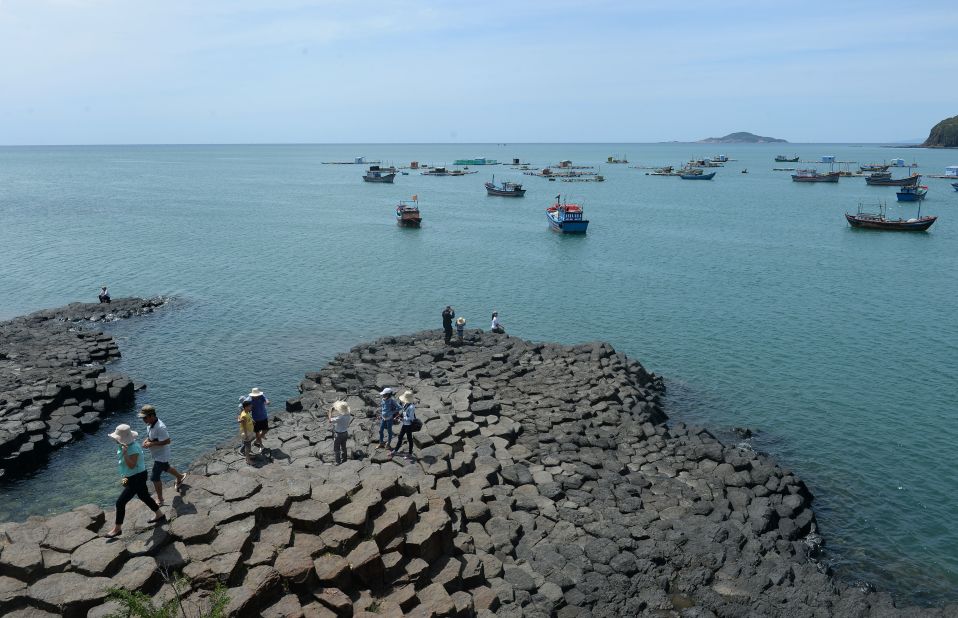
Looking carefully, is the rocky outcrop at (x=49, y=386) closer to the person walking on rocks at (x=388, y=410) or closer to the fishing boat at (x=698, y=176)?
the person walking on rocks at (x=388, y=410)

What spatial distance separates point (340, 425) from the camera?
18.7 meters

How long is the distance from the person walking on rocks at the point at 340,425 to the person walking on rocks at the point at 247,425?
235cm

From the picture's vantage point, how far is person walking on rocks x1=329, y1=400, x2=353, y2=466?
18.6 meters

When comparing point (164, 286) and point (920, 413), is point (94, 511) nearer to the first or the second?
point (920, 413)

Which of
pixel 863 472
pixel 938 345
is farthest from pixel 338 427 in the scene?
pixel 938 345

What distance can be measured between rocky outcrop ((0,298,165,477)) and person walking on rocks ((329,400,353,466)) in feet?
40.3

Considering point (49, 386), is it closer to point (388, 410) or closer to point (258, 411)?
point (258, 411)

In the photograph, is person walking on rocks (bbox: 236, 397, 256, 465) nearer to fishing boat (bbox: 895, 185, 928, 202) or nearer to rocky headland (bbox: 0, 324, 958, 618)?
rocky headland (bbox: 0, 324, 958, 618)

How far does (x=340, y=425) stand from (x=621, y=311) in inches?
1185

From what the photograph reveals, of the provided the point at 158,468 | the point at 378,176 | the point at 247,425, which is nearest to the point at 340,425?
the point at 247,425

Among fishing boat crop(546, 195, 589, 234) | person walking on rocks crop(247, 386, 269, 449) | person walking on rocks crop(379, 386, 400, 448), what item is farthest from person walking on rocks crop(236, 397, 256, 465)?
fishing boat crop(546, 195, 589, 234)

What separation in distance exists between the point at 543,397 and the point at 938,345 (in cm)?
2558

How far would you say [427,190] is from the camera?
461 feet

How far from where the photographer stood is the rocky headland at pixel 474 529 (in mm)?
12414
